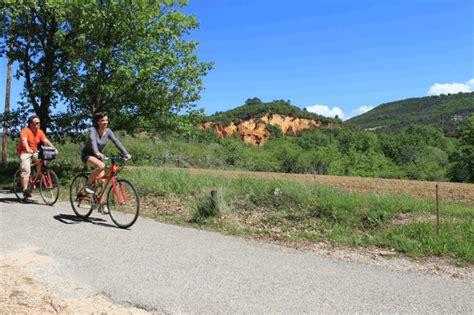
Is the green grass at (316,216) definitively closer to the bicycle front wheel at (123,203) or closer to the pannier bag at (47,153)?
the bicycle front wheel at (123,203)

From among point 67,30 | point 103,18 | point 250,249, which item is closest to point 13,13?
point 67,30

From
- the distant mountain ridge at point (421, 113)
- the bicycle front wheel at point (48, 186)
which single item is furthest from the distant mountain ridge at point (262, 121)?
the bicycle front wheel at point (48, 186)

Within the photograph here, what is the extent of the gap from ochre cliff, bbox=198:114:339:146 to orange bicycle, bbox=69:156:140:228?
7960cm

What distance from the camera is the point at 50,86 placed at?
13688 mm

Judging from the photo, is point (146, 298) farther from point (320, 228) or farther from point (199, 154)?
point (199, 154)

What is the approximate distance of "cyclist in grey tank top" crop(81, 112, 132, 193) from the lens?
8047 millimetres

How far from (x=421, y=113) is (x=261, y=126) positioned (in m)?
42.0

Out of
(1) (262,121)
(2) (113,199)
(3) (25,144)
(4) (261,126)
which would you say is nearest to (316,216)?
(2) (113,199)

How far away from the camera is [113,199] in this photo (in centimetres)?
818

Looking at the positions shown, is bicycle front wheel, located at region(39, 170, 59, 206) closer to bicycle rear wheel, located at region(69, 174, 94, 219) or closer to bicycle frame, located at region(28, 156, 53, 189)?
bicycle frame, located at region(28, 156, 53, 189)

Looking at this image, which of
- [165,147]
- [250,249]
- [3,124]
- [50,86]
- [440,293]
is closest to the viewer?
[440,293]

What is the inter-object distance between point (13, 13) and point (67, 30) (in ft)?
5.41

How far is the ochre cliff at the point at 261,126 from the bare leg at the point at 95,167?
79.7 meters

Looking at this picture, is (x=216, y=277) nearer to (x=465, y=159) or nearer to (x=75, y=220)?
(x=75, y=220)
